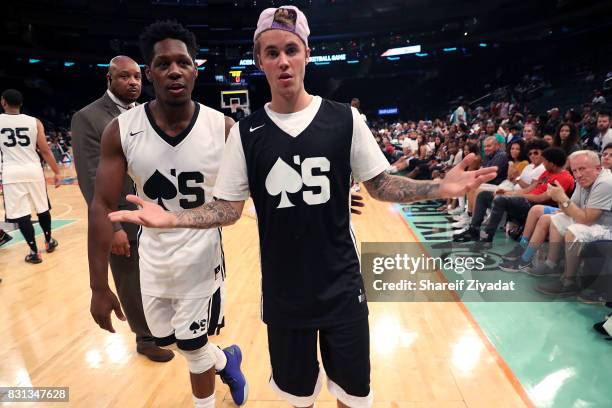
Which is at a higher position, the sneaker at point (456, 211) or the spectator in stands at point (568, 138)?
the spectator in stands at point (568, 138)

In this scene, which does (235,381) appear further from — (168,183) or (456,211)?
(456,211)

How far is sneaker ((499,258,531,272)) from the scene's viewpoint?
14.7 ft

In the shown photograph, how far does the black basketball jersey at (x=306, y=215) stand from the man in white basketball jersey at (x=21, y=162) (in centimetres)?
447

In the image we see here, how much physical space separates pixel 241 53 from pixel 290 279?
26.2 metres

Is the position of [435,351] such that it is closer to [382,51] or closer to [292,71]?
[292,71]

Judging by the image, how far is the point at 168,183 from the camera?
1.95 m

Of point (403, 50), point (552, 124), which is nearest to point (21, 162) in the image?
point (552, 124)

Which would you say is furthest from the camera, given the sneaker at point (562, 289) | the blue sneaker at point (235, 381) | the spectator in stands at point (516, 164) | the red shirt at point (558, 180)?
the spectator in stands at point (516, 164)

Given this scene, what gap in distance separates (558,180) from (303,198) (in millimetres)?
4282

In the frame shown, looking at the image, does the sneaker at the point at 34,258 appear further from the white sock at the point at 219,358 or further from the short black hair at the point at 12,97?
the white sock at the point at 219,358

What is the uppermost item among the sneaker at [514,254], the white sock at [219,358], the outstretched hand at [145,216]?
the outstretched hand at [145,216]

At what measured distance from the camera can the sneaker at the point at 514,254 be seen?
473 centimetres

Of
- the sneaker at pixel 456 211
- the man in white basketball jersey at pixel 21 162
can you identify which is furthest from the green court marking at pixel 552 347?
the man in white basketball jersey at pixel 21 162

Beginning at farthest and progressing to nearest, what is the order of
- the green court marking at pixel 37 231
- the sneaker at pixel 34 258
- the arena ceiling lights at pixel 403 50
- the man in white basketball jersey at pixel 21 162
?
the arena ceiling lights at pixel 403 50, the green court marking at pixel 37 231, the sneaker at pixel 34 258, the man in white basketball jersey at pixel 21 162
